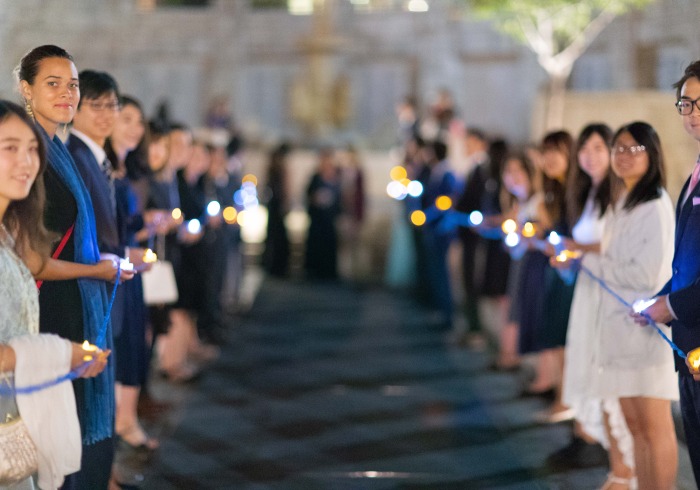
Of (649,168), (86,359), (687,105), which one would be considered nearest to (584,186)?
(649,168)

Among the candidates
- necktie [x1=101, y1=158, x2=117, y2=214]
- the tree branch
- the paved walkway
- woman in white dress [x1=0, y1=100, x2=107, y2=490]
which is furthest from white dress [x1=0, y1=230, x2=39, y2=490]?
the tree branch

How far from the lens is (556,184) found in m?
7.16

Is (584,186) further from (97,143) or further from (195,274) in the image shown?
(195,274)

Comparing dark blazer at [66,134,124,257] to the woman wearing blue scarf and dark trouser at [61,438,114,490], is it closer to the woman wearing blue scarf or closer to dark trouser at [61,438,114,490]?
the woman wearing blue scarf

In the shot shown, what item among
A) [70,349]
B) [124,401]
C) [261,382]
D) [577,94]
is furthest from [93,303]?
[577,94]

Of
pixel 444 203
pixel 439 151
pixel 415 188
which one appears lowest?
pixel 444 203

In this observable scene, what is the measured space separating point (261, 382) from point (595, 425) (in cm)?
329

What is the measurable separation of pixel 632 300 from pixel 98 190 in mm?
2524

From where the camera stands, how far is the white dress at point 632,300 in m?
4.80

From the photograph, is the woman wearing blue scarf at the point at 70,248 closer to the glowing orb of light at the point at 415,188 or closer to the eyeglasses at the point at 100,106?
the eyeglasses at the point at 100,106

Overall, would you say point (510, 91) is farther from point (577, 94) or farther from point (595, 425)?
point (595, 425)

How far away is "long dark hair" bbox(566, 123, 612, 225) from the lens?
19.6ft

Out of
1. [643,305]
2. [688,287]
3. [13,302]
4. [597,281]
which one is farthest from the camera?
[597,281]

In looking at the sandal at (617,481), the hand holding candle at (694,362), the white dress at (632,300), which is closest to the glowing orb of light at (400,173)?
the sandal at (617,481)
